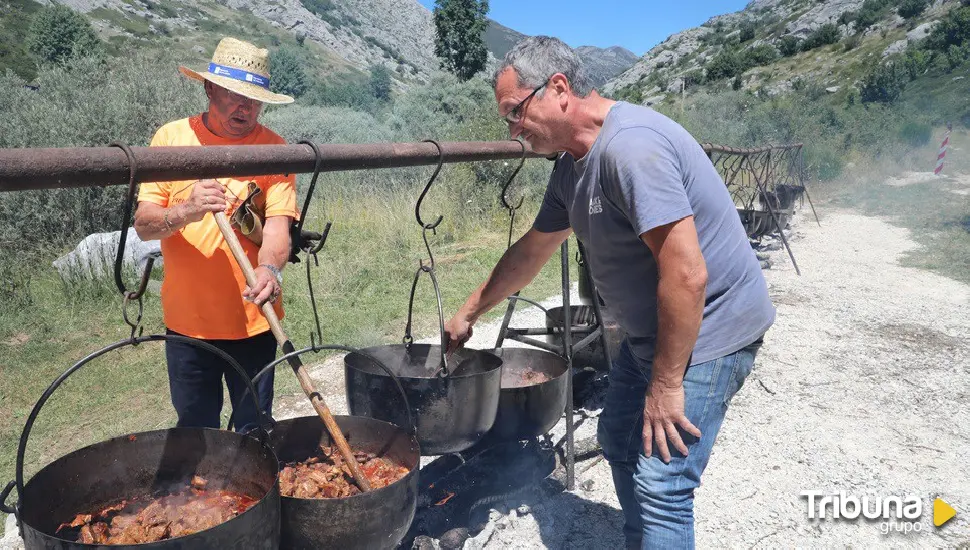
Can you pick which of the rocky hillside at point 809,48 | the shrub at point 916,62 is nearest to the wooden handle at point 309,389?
the shrub at point 916,62

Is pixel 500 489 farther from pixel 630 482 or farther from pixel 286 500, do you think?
pixel 286 500

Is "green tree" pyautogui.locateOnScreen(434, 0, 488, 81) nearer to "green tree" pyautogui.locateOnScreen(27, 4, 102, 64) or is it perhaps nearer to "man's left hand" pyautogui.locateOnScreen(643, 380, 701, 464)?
"green tree" pyautogui.locateOnScreen(27, 4, 102, 64)

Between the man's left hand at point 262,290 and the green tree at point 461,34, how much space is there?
120ft

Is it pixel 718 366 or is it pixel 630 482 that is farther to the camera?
pixel 630 482

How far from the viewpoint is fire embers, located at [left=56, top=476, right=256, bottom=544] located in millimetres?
1641

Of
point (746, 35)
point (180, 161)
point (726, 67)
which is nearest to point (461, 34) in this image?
point (726, 67)

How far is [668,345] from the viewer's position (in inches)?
77.8

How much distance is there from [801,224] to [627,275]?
1403cm

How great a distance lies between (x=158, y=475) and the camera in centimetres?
194

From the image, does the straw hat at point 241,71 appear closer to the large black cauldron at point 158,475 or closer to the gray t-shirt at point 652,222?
the large black cauldron at point 158,475

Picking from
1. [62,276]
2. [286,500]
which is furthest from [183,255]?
[62,276]

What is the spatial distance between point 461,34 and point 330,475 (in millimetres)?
38434

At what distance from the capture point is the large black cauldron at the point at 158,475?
151 cm

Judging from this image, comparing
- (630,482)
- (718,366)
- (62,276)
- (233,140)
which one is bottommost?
(62,276)
